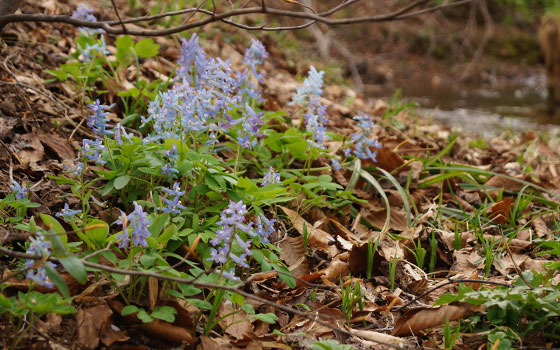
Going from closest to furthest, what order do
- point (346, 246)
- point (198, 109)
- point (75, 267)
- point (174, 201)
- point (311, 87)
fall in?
1. point (75, 267)
2. point (174, 201)
3. point (198, 109)
4. point (346, 246)
5. point (311, 87)

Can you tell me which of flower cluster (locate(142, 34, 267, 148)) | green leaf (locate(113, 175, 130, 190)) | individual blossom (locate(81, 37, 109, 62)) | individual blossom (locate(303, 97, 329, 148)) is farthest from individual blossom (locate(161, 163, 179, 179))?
individual blossom (locate(81, 37, 109, 62))

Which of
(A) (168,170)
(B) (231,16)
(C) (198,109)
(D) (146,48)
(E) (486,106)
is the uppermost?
(B) (231,16)

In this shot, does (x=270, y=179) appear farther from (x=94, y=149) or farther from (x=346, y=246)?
(x=94, y=149)

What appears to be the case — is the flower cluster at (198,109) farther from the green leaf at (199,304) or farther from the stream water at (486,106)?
the stream water at (486,106)

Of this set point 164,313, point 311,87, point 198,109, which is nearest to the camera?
point 164,313

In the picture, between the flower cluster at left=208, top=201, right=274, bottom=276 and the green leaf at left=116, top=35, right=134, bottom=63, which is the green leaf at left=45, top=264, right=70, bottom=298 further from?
the green leaf at left=116, top=35, right=134, bottom=63

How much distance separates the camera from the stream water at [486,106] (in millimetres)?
5000

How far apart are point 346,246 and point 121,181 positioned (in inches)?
36.9

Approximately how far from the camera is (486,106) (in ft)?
20.3

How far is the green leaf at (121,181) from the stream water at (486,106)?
3101mm

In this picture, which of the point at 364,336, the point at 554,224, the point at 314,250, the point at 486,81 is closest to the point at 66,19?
the point at 314,250

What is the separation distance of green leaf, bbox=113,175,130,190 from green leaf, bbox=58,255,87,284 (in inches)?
14.6

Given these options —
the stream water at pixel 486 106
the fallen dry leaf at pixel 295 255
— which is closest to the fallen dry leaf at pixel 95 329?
the fallen dry leaf at pixel 295 255

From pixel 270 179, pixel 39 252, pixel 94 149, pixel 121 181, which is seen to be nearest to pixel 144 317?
pixel 39 252
